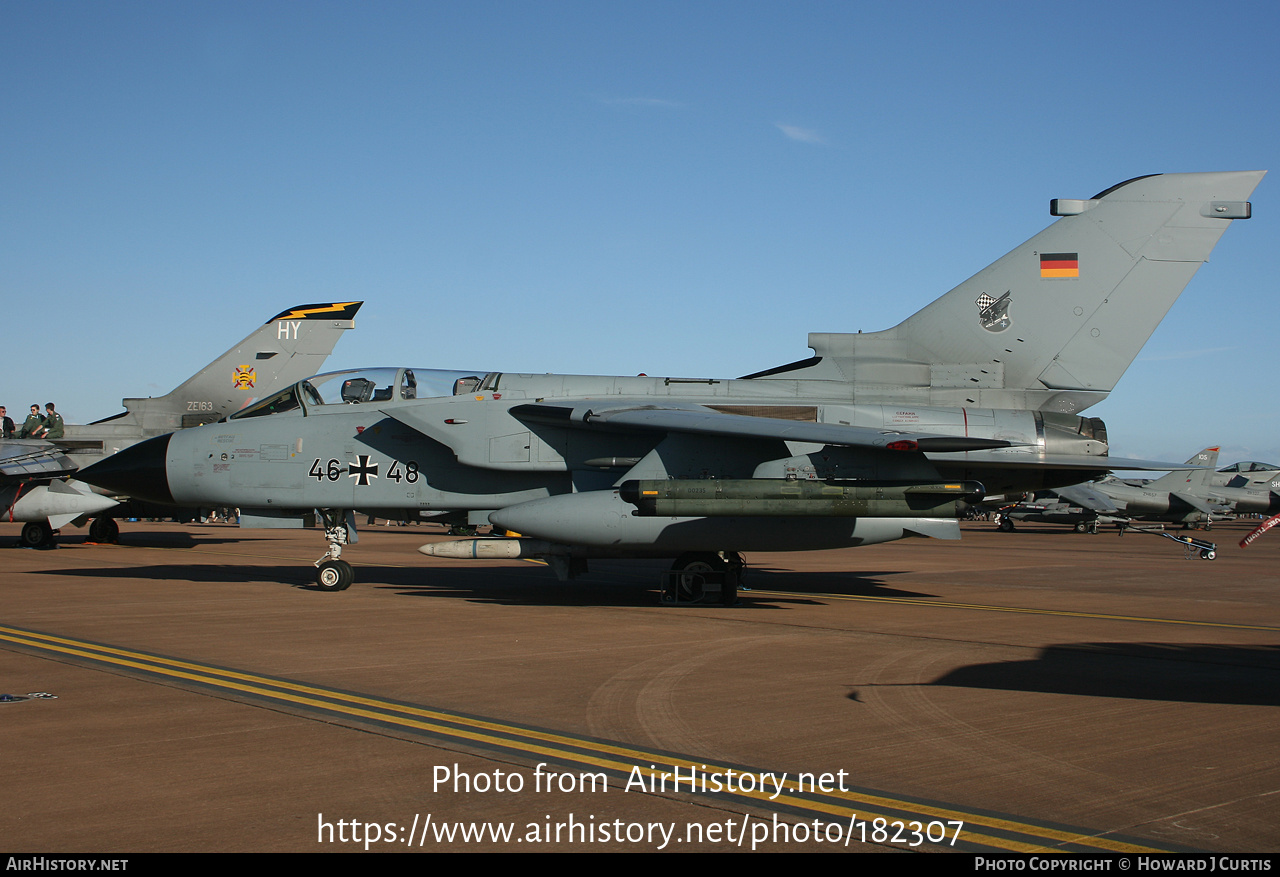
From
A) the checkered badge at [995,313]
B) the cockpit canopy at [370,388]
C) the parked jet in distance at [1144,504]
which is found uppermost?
the checkered badge at [995,313]

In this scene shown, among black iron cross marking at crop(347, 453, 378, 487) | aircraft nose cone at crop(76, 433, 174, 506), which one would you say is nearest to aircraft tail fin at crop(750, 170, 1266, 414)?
black iron cross marking at crop(347, 453, 378, 487)

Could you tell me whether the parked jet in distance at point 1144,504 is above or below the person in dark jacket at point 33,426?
below

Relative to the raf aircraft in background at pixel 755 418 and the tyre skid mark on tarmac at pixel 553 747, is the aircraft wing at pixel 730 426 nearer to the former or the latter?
the raf aircraft in background at pixel 755 418

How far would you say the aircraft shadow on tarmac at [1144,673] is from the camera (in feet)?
24.0

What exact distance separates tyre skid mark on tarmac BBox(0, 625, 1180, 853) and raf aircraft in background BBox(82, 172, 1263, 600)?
4745 mm

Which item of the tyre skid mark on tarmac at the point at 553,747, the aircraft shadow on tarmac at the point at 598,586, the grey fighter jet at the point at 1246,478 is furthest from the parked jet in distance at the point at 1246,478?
the tyre skid mark on tarmac at the point at 553,747

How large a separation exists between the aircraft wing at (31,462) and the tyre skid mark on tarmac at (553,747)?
17.0 metres

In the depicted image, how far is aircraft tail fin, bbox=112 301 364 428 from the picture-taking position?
26703mm

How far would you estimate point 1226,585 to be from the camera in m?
17.3

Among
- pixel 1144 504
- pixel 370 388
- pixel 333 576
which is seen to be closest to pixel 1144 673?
pixel 370 388

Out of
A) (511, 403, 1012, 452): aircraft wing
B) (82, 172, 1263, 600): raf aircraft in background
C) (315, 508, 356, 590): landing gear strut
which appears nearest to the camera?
(511, 403, 1012, 452): aircraft wing

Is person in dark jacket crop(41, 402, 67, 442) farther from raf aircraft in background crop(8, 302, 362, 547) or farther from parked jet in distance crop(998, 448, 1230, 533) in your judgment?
parked jet in distance crop(998, 448, 1230, 533)
